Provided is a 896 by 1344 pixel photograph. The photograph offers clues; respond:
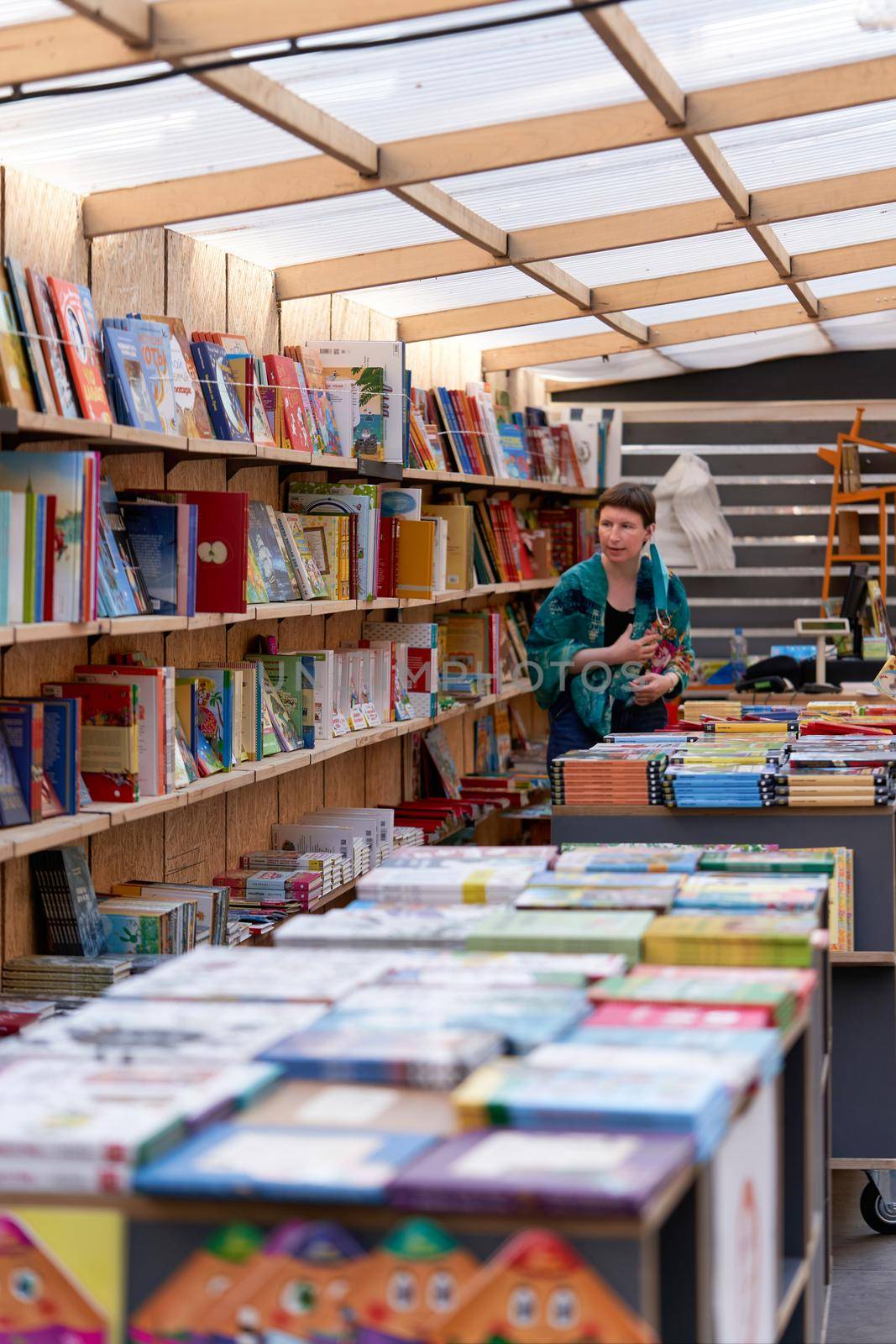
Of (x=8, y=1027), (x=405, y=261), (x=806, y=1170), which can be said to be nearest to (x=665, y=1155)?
(x=806, y=1170)

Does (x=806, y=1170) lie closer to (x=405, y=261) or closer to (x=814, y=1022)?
(x=814, y=1022)

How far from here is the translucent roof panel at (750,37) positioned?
4242 mm

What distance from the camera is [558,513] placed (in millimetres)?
9172

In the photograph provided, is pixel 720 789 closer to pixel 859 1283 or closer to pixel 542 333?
pixel 859 1283

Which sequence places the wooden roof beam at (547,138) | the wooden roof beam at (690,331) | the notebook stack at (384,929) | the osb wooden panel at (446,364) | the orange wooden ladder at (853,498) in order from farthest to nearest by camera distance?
the orange wooden ladder at (853,498), the wooden roof beam at (690,331), the osb wooden panel at (446,364), the wooden roof beam at (547,138), the notebook stack at (384,929)

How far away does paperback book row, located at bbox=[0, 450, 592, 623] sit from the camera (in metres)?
3.65

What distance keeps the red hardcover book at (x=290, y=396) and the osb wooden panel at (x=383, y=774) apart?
207 centimetres

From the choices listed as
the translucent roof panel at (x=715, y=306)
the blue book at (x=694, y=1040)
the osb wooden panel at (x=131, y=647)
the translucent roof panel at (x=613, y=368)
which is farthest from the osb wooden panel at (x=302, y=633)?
the blue book at (x=694, y=1040)

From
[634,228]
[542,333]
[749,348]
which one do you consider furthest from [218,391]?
[749,348]

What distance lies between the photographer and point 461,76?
4340 millimetres

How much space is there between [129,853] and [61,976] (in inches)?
31.1

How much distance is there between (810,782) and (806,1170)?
1479mm

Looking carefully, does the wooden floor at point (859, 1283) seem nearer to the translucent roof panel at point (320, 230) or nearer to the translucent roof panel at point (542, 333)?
the translucent roof panel at point (320, 230)

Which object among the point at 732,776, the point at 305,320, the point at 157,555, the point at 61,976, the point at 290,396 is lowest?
the point at 61,976
